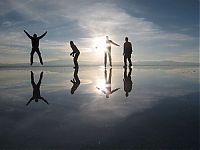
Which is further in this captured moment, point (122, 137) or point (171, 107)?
point (171, 107)

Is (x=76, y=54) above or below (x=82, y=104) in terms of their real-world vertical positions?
above

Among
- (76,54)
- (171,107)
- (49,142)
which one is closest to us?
(49,142)

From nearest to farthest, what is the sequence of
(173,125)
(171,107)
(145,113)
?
(173,125)
(145,113)
(171,107)

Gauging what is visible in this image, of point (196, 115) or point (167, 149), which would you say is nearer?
point (167, 149)

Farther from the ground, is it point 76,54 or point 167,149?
point 76,54

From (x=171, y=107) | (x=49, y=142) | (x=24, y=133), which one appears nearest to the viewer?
(x=49, y=142)

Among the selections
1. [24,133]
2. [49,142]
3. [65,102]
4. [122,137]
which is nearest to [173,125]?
[122,137]

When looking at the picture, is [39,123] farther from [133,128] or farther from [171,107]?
[171,107]

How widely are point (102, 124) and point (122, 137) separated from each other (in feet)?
2.54

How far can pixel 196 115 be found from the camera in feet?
16.9

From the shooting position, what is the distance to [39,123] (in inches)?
187

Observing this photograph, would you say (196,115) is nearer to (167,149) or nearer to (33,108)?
(167,149)

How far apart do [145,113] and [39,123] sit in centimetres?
223

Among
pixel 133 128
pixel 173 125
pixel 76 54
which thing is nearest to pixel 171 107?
pixel 173 125
